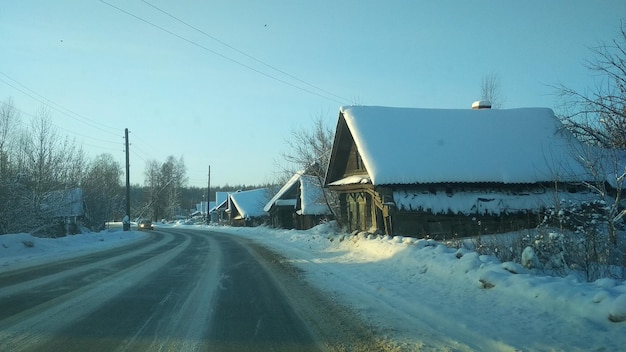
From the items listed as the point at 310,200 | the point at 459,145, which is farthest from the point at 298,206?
the point at 459,145

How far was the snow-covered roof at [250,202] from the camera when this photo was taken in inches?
2489

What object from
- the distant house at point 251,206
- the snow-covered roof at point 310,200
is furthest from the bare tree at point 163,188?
the snow-covered roof at point 310,200

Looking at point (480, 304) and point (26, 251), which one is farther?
point (26, 251)

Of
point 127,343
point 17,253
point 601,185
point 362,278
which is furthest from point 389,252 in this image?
point 17,253

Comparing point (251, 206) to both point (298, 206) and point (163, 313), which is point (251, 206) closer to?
point (298, 206)

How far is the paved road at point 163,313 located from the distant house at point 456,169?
9598 mm

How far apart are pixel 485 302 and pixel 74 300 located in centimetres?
674

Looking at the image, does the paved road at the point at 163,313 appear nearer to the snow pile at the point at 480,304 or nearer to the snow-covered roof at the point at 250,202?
the snow pile at the point at 480,304

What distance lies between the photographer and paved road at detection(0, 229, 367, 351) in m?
5.55

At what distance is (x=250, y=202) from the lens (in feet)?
217

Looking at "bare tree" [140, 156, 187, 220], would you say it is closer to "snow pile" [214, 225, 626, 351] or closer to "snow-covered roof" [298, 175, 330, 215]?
"snow-covered roof" [298, 175, 330, 215]

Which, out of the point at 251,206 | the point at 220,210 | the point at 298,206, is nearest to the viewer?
the point at 298,206

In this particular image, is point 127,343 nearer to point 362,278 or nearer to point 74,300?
point 74,300

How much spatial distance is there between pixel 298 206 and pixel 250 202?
80.5 feet
